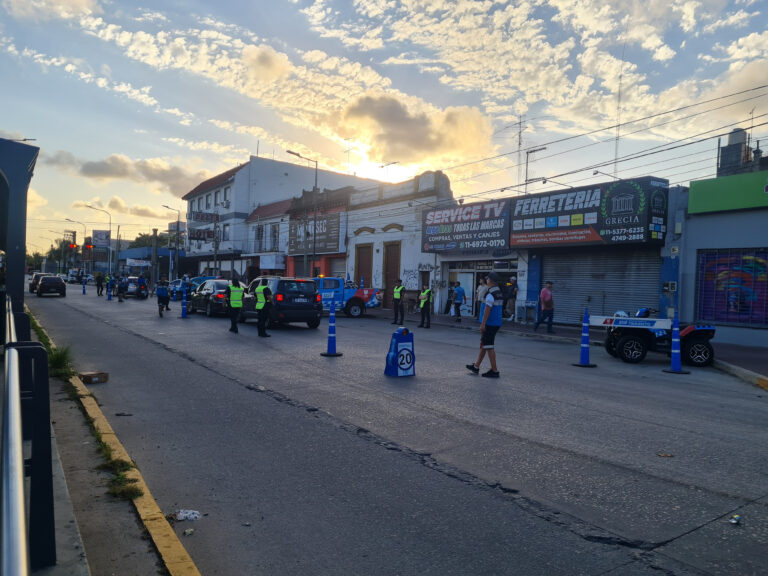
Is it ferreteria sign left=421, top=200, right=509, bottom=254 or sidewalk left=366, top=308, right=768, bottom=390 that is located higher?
ferreteria sign left=421, top=200, right=509, bottom=254

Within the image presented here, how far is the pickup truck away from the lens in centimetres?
2517

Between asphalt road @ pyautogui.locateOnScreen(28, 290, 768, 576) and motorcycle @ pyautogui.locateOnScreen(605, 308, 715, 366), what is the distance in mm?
2415

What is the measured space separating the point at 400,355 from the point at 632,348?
6397 mm

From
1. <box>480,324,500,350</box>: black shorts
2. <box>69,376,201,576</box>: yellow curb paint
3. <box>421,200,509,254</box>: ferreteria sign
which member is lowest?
<box>69,376,201,576</box>: yellow curb paint

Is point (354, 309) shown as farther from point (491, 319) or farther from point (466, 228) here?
point (491, 319)

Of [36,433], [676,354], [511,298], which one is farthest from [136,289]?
[36,433]

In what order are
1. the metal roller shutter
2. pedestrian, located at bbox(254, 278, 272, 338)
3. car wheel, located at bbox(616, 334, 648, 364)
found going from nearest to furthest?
1. car wheel, located at bbox(616, 334, 648, 364)
2. pedestrian, located at bbox(254, 278, 272, 338)
3. the metal roller shutter

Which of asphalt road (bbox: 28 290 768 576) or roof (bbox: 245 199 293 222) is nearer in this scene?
asphalt road (bbox: 28 290 768 576)

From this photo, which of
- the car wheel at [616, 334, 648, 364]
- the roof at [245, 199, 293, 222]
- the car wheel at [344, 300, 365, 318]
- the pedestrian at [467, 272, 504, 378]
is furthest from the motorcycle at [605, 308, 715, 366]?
the roof at [245, 199, 293, 222]

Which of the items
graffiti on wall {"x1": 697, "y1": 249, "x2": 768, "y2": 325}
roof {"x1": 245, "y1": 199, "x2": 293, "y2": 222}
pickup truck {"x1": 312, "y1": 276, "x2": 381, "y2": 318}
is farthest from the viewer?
roof {"x1": 245, "y1": 199, "x2": 293, "y2": 222}

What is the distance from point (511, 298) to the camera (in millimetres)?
25094

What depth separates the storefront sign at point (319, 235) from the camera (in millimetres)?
37562

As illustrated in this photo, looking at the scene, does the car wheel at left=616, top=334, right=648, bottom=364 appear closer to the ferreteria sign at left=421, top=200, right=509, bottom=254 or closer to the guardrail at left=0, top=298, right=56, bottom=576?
the ferreteria sign at left=421, top=200, right=509, bottom=254

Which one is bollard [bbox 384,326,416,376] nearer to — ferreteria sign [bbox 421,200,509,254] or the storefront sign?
ferreteria sign [bbox 421,200,509,254]
